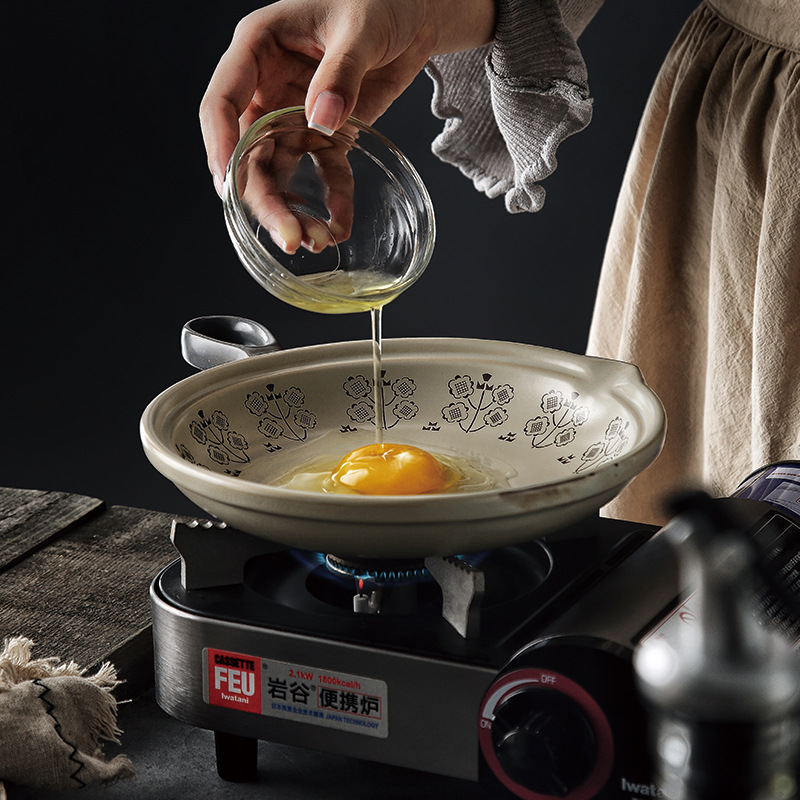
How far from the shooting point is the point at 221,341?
1093mm

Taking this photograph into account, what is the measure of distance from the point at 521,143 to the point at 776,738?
1.10 m

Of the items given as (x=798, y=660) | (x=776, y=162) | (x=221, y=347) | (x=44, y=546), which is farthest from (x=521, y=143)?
(x=798, y=660)

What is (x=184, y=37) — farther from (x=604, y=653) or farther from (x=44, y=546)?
(x=604, y=653)

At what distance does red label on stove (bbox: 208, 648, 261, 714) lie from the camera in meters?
0.78

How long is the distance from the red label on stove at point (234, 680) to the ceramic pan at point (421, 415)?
0.10 m

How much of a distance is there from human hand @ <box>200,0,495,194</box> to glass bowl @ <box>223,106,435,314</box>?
5 centimetres

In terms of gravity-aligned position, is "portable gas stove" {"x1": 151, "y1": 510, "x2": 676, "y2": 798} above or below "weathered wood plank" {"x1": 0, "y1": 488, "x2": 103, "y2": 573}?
above

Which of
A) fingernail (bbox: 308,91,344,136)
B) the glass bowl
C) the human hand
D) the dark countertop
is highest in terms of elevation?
the human hand

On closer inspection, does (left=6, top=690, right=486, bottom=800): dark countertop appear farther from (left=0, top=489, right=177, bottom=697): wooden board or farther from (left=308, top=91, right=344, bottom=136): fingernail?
(left=308, top=91, right=344, bottom=136): fingernail

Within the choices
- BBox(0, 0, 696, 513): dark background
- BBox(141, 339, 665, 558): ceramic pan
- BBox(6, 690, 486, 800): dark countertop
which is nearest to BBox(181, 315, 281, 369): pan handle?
BBox(141, 339, 665, 558): ceramic pan

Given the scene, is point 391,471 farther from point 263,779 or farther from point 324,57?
point 324,57

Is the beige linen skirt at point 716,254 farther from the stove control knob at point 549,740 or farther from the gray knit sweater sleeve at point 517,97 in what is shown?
the stove control knob at point 549,740

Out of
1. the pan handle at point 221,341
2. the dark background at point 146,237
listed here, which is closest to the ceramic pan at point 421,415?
the pan handle at point 221,341

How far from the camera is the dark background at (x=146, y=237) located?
2.50m
